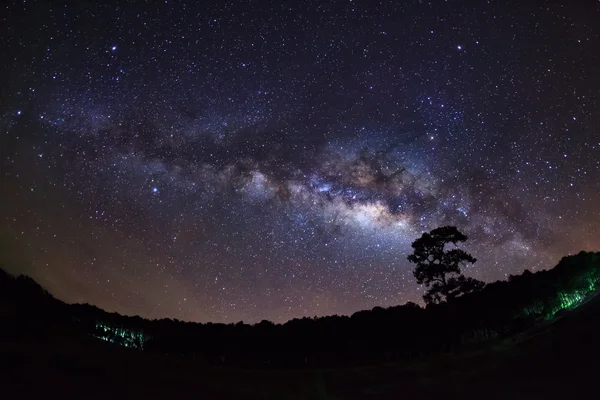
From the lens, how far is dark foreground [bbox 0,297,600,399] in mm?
10484

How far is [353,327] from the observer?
23.5m

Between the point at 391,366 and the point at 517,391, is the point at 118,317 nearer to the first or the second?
the point at 391,366

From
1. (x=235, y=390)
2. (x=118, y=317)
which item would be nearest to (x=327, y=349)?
(x=235, y=390)

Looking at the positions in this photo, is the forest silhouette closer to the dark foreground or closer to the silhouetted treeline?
the silhouetted treeline

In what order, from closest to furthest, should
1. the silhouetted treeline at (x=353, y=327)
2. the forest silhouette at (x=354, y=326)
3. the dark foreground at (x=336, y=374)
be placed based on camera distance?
the dark foreground at (x=336, y=374) < the forest silhouette at (x=354, y=326) < the silhouetted treeline at (x=353, y=327)

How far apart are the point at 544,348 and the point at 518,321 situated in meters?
3.65

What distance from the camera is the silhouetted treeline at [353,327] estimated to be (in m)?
18.3

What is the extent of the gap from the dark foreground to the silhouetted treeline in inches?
52.5

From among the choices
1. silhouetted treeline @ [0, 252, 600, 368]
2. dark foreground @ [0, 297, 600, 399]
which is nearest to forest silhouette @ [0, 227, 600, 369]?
silhouetted treeline @ [0, 252, 600, 368]

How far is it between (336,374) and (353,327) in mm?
6803

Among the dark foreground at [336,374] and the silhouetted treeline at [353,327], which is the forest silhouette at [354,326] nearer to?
the silhouetted treeline at [353,327]

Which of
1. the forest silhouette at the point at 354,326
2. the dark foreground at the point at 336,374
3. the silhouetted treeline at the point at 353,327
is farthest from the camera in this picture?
the silhouetted treeline at the point at 353,327

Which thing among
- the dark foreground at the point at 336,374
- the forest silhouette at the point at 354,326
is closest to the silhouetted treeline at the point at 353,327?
the forest silhouette at the point at 354,326

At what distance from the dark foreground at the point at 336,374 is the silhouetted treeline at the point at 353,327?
1.33 m
